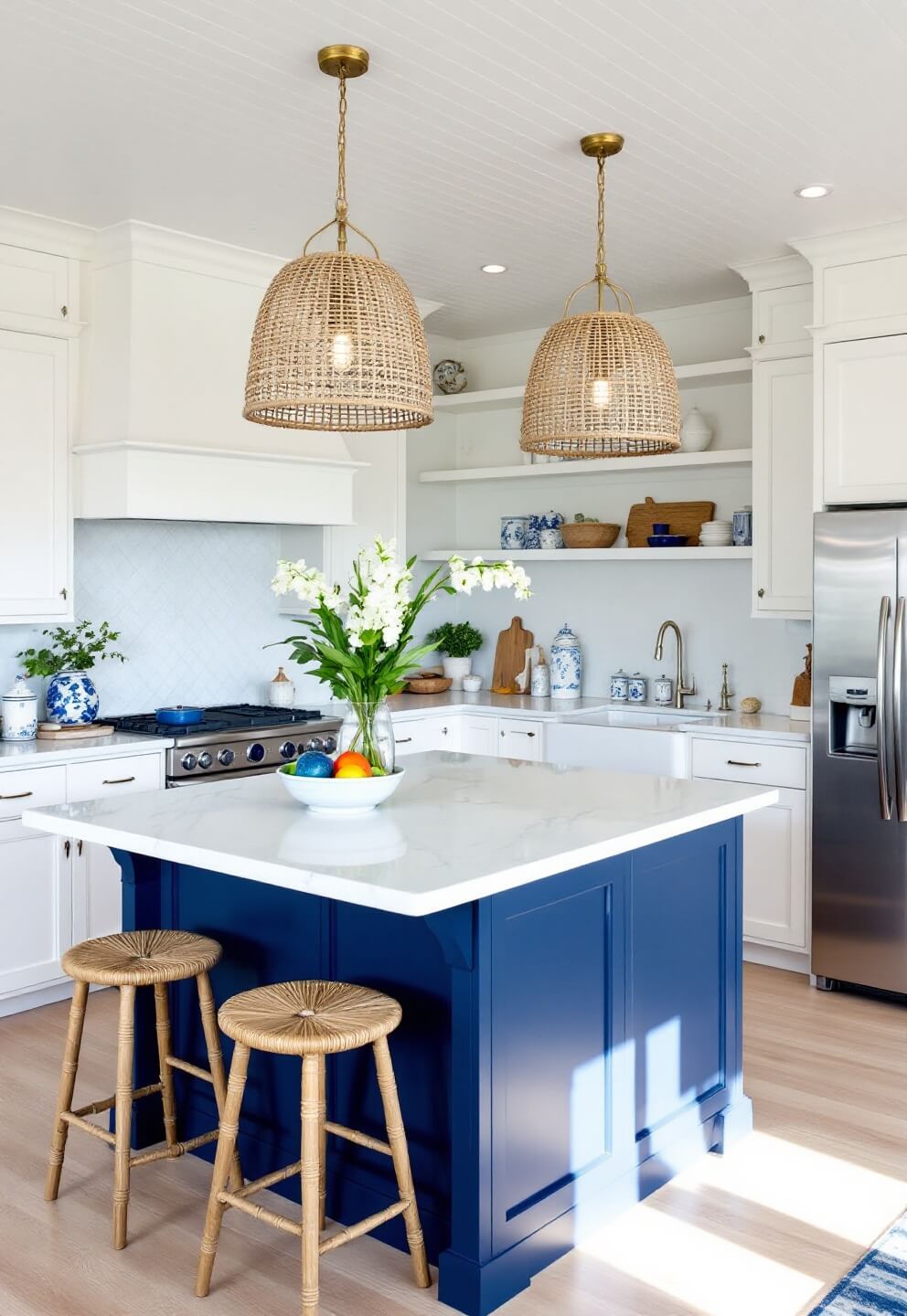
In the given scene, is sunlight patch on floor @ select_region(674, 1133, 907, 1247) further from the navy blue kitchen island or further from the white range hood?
the white range hood

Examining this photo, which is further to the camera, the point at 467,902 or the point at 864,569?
the point at 864,569

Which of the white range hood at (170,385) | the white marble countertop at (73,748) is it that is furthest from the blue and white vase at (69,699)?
the white range hood at (170,385)

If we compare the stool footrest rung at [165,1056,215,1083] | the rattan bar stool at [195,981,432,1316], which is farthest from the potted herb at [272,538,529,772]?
the stool footrest rung at [165,1056,215,1083]

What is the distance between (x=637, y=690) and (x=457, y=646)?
3.53ft

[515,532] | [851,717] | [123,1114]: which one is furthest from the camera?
[515,532]

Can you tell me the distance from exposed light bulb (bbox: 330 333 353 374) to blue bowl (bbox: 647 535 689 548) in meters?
3.17

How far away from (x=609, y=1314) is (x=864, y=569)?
107 inches

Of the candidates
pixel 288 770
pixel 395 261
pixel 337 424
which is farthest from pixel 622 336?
pixel 395 261

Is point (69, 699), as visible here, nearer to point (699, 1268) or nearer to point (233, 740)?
point (233, 740)

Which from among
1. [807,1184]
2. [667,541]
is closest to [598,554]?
[667,541]

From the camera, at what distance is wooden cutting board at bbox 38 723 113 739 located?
14.8 ft

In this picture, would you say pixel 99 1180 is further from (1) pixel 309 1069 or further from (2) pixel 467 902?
(2) pixel 467 902

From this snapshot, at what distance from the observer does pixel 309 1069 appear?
2330 mm

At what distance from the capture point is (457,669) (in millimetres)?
6406
